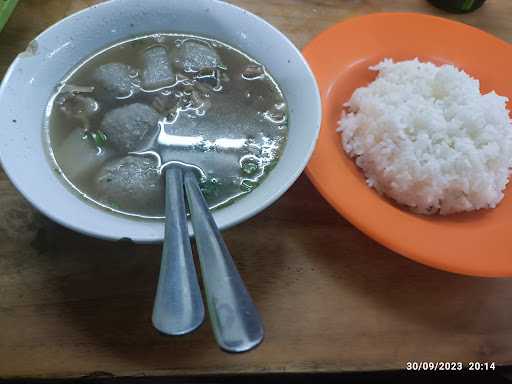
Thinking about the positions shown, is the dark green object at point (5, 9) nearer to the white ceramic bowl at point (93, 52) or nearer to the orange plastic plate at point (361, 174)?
the white ceramic bowl at point (93, 52)

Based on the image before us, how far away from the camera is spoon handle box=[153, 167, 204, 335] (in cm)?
85

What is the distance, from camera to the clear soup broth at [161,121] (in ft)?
4.06

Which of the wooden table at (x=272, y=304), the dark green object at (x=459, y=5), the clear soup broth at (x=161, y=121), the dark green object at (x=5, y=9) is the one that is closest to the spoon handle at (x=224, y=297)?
the clear soup broth at (x=161, y=121)

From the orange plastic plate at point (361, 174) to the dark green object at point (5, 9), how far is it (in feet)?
3.50

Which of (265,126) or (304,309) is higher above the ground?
(265,126)

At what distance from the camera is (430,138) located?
1568 millimetres

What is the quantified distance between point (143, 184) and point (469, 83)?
3.98ft

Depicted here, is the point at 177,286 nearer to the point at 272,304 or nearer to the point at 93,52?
the point at 272,304

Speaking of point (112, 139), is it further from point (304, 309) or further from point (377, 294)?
point (377, 294)

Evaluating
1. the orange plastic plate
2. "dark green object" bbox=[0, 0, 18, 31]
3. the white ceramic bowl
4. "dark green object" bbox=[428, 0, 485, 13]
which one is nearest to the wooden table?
the orange plastic plate

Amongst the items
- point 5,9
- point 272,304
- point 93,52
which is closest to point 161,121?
point 93,52

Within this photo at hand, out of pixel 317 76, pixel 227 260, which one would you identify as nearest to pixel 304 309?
pixel 227 260

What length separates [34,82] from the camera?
131cm

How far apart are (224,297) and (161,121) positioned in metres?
0.71
